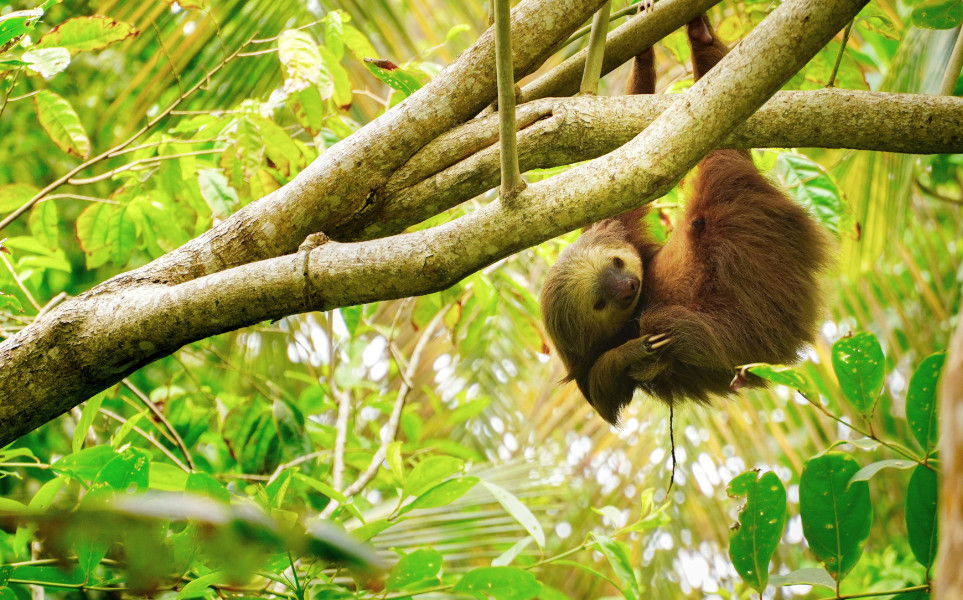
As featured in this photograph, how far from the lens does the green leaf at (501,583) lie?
210 centimetres

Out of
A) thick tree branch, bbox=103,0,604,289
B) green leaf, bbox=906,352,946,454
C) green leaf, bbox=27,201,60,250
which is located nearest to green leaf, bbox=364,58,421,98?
thick tree branch, bbox=103,0,604,289

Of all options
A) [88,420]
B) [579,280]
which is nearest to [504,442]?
[579,280]

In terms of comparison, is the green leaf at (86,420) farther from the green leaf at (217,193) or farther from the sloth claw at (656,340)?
the sloth claw at (656,340)

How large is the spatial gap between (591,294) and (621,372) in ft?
1.37

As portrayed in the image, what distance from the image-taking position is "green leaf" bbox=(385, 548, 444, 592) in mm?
2043

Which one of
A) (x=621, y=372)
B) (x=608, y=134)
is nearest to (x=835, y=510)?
(x=608, y=134)

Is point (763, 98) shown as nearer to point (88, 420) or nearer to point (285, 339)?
point (88, 420)

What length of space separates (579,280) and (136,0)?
2330 mm

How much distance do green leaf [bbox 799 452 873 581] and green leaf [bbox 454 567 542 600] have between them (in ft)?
2.36

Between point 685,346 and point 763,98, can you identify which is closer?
point 763,98

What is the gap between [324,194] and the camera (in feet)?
6.66

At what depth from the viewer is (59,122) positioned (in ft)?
9.30

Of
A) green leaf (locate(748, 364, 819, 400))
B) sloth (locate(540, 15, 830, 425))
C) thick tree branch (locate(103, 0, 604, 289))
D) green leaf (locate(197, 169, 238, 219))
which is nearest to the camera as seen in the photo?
green leaf (locate(748, 364, 819, 400))

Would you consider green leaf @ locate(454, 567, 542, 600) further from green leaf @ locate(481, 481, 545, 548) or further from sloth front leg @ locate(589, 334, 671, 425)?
sloth front leg @ locate(589, 334, 671, 425)
